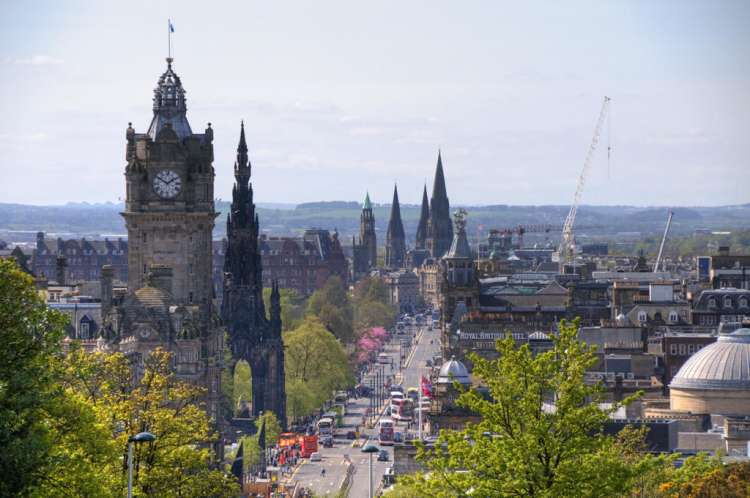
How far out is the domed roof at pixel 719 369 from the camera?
124750mm

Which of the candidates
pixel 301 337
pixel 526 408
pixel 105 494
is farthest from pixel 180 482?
pixel 301 337

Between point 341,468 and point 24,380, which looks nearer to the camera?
point 24,380

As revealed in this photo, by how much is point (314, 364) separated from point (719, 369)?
67763 millimetres

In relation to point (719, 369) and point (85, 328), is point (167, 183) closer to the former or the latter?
point (85, 328)

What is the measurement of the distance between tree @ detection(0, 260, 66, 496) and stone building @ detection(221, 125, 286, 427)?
103 m

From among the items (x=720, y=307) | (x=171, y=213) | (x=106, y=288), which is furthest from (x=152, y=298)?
(x=720, y=307)

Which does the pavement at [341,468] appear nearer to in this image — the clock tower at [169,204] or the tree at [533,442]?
the clock tower at [169,204]

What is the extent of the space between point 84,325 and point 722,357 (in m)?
37.1

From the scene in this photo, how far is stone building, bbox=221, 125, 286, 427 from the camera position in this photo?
163 m

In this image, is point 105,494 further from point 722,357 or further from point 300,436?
point 300,436

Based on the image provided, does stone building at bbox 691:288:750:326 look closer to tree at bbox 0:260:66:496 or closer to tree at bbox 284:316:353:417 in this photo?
tree at bbox 284:316:353:417

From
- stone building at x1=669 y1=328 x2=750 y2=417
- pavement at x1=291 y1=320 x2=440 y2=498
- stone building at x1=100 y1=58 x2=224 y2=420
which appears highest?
stone building at x1=100 y1=58 x2=224 y2=420

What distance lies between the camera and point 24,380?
54719mm

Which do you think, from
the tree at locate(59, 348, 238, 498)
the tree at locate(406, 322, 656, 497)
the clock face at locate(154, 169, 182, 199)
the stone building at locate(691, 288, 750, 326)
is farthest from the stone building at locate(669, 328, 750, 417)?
the tree at locate(406, 322, 656, 497)
